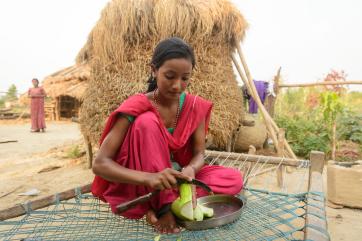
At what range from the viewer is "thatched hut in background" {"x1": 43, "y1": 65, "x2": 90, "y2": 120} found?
12.3 metres

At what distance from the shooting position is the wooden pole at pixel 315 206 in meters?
1.37

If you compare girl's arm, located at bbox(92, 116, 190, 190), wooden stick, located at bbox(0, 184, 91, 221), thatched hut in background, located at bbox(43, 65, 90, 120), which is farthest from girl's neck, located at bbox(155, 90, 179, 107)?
thatched hut in background, located at bbox(43, 65, 90, 120)

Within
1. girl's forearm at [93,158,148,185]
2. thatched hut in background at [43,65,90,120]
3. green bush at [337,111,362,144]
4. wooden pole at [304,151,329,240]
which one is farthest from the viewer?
thatched hut in background at [43,65,90,120]

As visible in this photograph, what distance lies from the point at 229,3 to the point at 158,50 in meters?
3.14

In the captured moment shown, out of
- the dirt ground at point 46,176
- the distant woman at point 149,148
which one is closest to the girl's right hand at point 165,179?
the distant woman at point 149,148

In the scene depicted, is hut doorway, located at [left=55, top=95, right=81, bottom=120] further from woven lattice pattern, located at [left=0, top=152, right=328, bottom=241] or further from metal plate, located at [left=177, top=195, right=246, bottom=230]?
metal plate, located at [left=177, top=195, right=246, bottom=230]

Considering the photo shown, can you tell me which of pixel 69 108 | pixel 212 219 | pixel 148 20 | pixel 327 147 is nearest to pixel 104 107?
pixel 148 20

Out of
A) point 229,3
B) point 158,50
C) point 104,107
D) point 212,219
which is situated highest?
point 229,3

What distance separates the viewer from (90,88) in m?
4.43

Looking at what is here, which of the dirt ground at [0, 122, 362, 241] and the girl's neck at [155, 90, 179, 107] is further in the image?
the dirt ground at [0, 122, 362, 241]

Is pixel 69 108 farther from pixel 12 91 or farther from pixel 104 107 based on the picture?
pixel 104 107

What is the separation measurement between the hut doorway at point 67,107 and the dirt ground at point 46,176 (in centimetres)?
705

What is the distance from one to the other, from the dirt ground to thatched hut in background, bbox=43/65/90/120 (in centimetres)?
517

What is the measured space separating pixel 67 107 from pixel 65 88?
7.33ft
